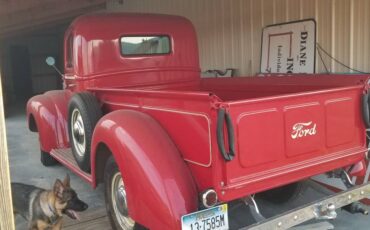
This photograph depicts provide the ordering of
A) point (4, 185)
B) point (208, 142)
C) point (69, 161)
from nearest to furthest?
point (4, 185) → point (208, 142) → point (69, 161)

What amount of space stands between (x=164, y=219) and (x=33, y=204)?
154 centimetres

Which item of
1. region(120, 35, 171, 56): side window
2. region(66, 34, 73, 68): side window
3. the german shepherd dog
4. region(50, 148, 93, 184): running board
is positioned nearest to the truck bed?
the german shepherd dog

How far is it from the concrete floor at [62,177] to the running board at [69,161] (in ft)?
1.50

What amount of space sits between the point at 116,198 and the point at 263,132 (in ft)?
4.78

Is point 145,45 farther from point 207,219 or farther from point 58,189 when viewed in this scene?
point 207,219

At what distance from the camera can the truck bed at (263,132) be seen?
2.52 meters

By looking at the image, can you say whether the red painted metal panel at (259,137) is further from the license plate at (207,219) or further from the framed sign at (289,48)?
the framed sign at (289,48)

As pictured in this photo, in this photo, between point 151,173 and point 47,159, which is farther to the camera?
point 47,159

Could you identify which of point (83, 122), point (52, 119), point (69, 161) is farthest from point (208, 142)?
point (52, 119)

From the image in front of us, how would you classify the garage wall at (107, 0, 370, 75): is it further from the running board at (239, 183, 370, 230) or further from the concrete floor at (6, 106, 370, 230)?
the running board at (239, 183, 370, 230)

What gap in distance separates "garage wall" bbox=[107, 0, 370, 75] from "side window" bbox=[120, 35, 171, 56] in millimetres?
2361

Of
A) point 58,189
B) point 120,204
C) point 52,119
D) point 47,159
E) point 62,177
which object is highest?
point 52,119

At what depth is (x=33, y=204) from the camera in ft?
11.5

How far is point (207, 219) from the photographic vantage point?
8.23 feet
